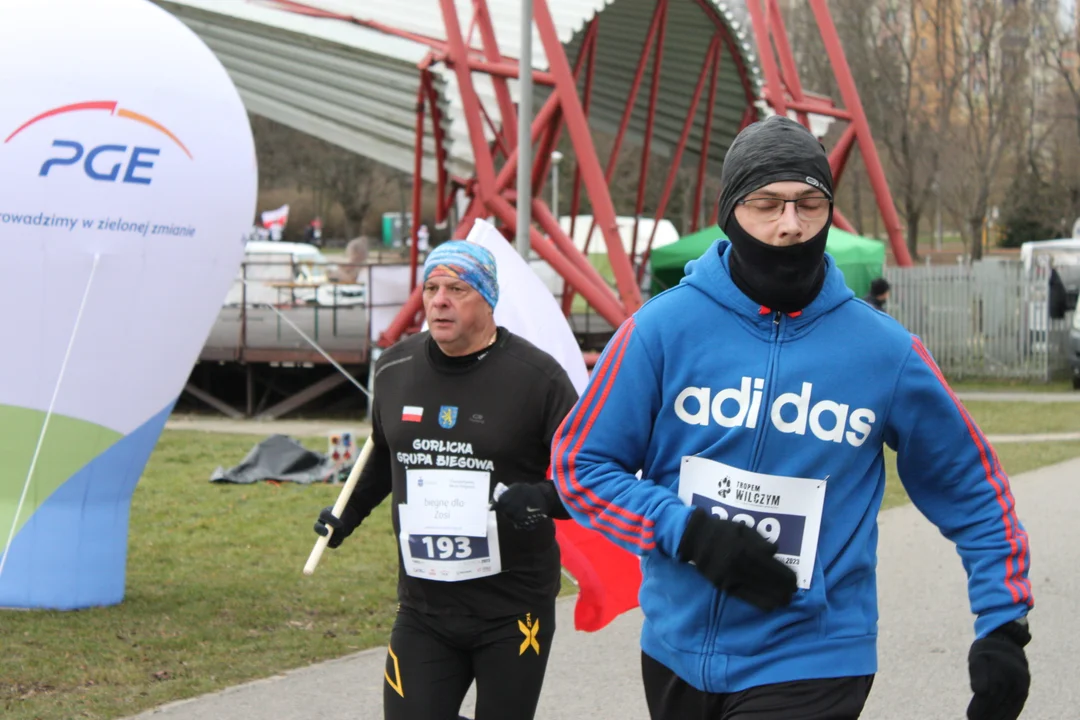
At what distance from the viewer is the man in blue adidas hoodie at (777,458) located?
308cm

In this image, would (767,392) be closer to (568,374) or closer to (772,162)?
(772,162)

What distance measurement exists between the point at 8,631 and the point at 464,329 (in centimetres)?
432

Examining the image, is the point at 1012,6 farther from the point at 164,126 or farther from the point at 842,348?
the point at 842,348

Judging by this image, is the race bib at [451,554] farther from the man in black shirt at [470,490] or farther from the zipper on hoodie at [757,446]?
the zipper on hoodie at [757,446]

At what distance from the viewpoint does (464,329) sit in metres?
4.55

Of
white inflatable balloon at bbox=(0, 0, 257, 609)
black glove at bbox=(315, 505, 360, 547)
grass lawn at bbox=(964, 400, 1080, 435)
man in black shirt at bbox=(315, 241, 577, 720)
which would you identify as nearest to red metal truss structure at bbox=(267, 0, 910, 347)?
grass lawn at bbox=(964, 400, 1080, 435)

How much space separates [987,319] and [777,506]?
2407cm

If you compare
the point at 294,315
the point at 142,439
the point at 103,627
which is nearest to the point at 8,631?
the point at 103,627

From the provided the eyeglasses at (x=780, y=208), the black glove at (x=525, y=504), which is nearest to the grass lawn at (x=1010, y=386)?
the black glove at (x=525, y=504)

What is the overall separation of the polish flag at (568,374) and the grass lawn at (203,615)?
188 cm

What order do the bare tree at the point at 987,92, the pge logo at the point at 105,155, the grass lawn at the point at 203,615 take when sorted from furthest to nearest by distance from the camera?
the bare tree at the point at 987,92, the pge logo at the point at 105,155, the grass lawn at the point at 203,615

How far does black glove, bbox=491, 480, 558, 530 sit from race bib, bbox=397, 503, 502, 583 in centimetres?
25

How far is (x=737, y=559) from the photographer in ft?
9.68

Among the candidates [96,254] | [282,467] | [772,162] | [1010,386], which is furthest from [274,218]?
[772,162]
